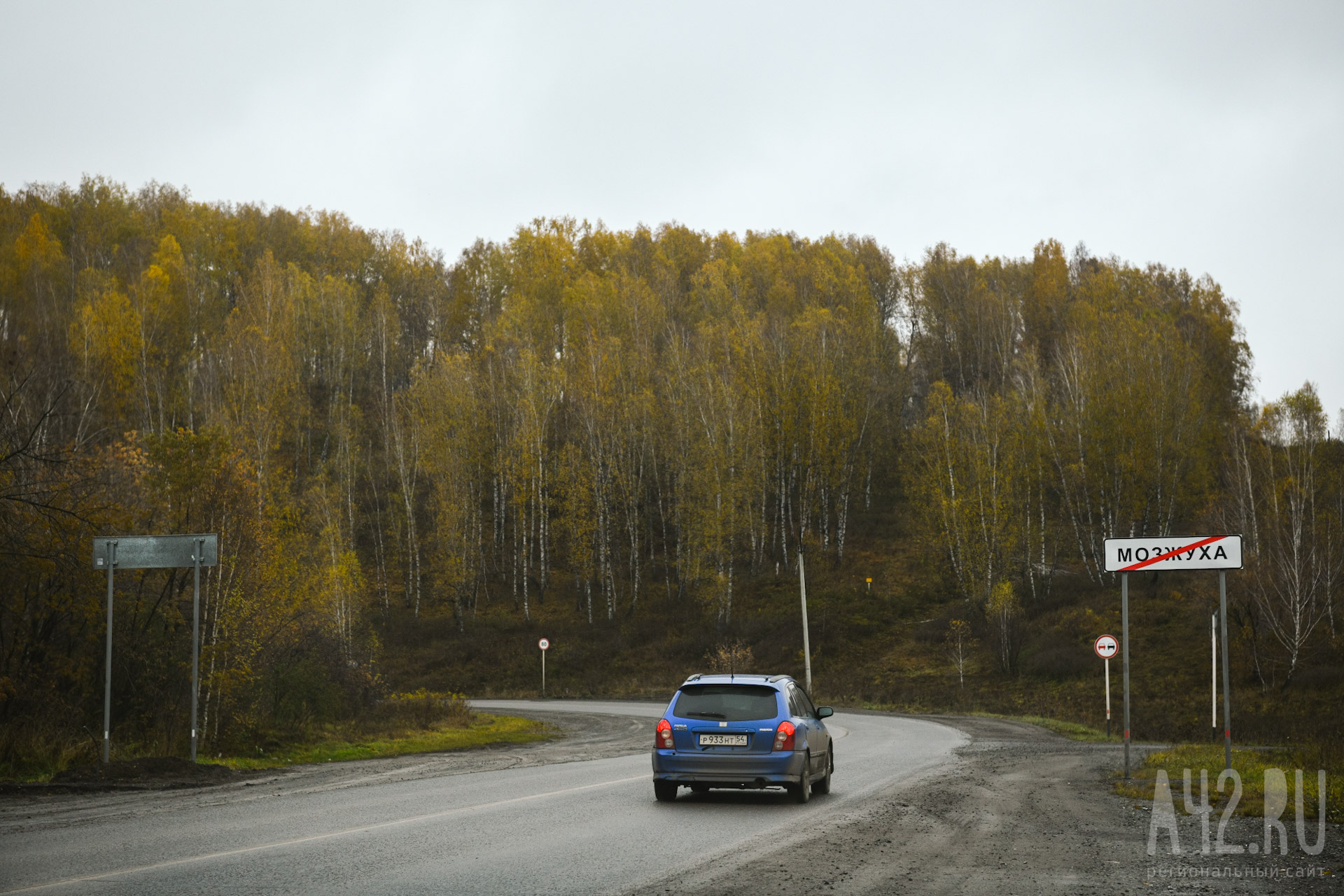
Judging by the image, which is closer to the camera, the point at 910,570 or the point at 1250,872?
the point at 1250,872

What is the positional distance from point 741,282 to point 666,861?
67.2 meters

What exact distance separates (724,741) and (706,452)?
41793 millimetres

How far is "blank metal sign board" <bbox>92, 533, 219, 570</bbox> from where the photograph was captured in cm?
1703

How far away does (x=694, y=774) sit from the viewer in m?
12.7

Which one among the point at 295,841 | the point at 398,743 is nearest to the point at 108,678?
the point at 398,743

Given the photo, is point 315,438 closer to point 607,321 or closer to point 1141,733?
point 607,321

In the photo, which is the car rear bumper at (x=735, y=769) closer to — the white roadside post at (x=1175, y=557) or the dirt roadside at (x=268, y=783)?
the white roadside post at (x=1175, y=557)

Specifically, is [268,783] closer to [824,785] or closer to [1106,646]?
[824,785]

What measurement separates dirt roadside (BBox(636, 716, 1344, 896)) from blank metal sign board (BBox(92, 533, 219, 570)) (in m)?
10.5

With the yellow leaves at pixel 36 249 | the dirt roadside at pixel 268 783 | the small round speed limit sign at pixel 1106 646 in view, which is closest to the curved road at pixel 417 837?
the dirt roadside at pixel 268 783

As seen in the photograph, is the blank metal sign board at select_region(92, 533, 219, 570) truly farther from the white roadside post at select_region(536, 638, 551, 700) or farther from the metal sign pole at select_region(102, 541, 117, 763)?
the white roadside post at select_region(536, 638, 551, 700)


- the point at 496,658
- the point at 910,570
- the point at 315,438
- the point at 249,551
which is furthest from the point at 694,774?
the point at 315,438

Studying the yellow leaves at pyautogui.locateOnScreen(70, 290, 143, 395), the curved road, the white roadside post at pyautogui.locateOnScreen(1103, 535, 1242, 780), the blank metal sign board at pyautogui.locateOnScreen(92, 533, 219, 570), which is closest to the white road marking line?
the curved road

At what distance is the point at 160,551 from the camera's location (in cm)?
1708
